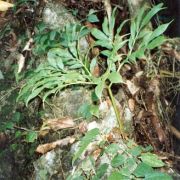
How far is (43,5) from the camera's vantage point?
8.91ft

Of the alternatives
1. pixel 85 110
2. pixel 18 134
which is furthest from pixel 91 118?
pixel 18 134

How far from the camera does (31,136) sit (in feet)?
7.31

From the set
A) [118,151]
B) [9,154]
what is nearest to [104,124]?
[118,151]

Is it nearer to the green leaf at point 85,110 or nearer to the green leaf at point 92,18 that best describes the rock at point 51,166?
the green leaf at point 85,110

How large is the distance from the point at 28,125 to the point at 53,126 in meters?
0.20

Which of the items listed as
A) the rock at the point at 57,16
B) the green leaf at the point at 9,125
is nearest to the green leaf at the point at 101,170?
the green leaf at the point at 9,125

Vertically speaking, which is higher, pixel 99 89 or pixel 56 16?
pixel 56 16

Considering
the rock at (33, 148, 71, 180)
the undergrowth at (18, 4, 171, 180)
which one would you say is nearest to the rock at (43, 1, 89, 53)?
the undergrowth at (18, 4, 171, 180)

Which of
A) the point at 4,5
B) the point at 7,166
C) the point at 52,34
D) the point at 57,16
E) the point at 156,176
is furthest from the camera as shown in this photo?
the point at 4,5

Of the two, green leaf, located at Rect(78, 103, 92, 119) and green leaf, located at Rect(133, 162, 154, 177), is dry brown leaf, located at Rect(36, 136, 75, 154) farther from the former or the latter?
green leaf, located at Rect(133, 162, 154, 177)

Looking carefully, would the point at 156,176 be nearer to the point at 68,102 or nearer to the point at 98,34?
the point at 98,34

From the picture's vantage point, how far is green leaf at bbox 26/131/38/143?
2212 millimetres

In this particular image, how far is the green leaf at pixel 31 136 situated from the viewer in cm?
221

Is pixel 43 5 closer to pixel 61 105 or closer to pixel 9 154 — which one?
pixel 61 105
